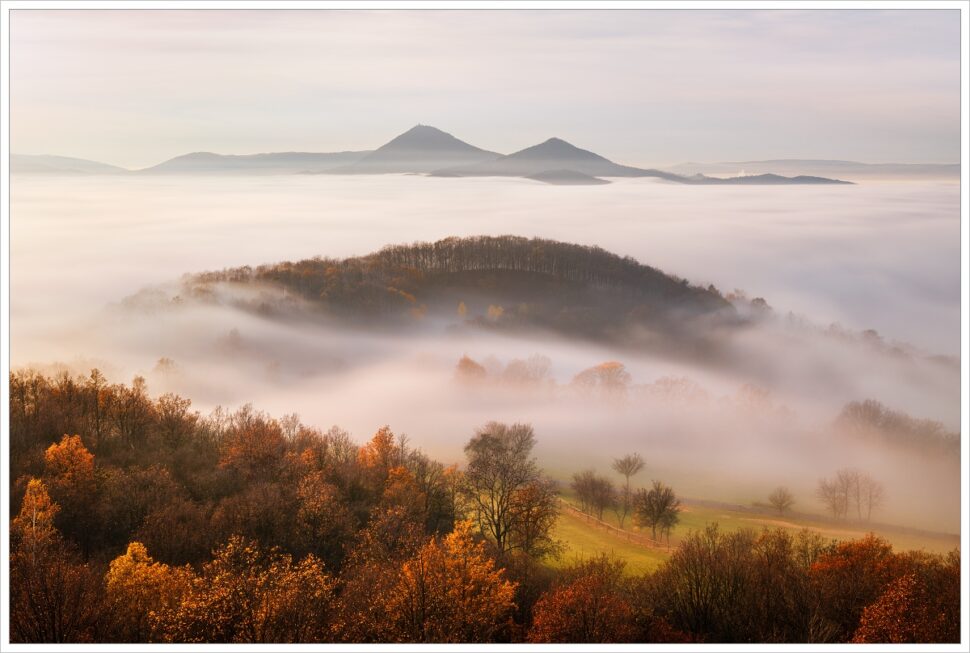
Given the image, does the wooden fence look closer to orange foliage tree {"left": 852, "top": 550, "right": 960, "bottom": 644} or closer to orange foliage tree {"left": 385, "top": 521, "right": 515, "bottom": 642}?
orange foliage tree {"left": 385, "top": 521, "right": 515, "bottom": 642}

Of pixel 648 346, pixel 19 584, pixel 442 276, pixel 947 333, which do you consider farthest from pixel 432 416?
pixel 947 333

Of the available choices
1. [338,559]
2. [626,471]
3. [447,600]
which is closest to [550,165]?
[626,471]

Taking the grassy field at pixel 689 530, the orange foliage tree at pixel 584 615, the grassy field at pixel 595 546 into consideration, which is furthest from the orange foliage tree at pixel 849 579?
the grassy field at pixel 595 546

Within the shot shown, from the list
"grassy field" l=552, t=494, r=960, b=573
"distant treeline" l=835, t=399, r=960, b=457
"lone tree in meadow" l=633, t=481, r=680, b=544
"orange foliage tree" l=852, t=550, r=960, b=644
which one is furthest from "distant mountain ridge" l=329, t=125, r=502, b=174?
"orange foliage tree" l=852, t=550, r=960, b=644

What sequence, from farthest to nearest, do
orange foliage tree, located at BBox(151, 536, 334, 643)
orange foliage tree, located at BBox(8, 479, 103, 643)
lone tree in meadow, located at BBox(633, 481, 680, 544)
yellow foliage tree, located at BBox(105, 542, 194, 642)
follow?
lone tree in meadow, located at BBox(633, 481, 680, 544) < yellow foliage tree, located at BBox(105, 542, 194, 642) < orange foliage tree, located at BBox(151, 536, 334, 643) < orange foliage tree, located at BBox(8, 479, 103, 643)

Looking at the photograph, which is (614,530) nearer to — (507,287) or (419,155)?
(507,287)

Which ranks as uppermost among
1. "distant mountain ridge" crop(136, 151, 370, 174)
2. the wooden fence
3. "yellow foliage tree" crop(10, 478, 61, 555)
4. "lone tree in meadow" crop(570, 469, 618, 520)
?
"distant mountain ridge" crop(136, 151, 370, 174)
